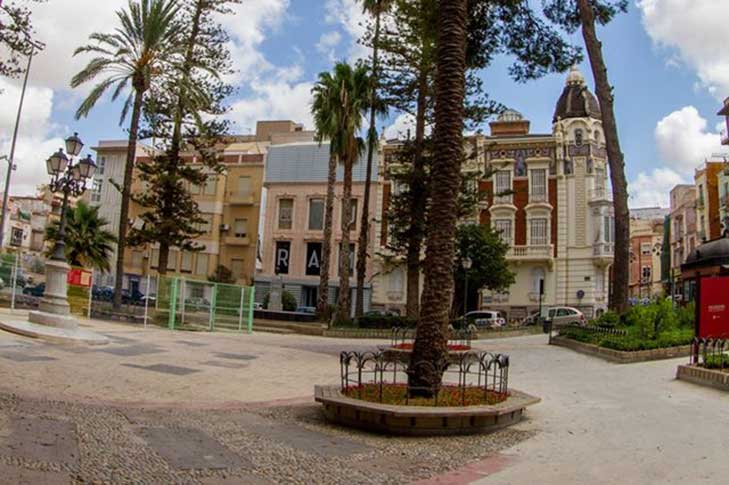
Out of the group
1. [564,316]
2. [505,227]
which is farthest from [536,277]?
[564,316]

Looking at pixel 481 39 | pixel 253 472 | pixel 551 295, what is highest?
pixel 481 39

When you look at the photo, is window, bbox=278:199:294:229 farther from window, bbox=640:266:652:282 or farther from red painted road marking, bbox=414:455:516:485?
window, bbox=640:266:652:282

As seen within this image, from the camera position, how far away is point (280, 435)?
255 inches

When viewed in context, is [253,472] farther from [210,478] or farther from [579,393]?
[579,393]

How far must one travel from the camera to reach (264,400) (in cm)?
862

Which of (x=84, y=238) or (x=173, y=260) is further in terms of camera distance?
(x=173, y=260)

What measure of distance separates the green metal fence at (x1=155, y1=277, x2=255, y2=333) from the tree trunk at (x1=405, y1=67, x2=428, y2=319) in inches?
259

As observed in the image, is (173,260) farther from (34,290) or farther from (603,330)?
(603,330)

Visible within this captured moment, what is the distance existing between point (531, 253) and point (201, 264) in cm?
2592

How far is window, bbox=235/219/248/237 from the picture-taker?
4934 centimetres

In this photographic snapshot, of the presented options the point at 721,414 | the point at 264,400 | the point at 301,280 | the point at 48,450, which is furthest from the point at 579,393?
the point at 301,280

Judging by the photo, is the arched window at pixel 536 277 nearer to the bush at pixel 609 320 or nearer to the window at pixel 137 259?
the bush at pixel 609 320

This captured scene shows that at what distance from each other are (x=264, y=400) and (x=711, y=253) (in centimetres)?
1999

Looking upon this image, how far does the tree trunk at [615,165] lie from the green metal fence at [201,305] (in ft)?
44.0
